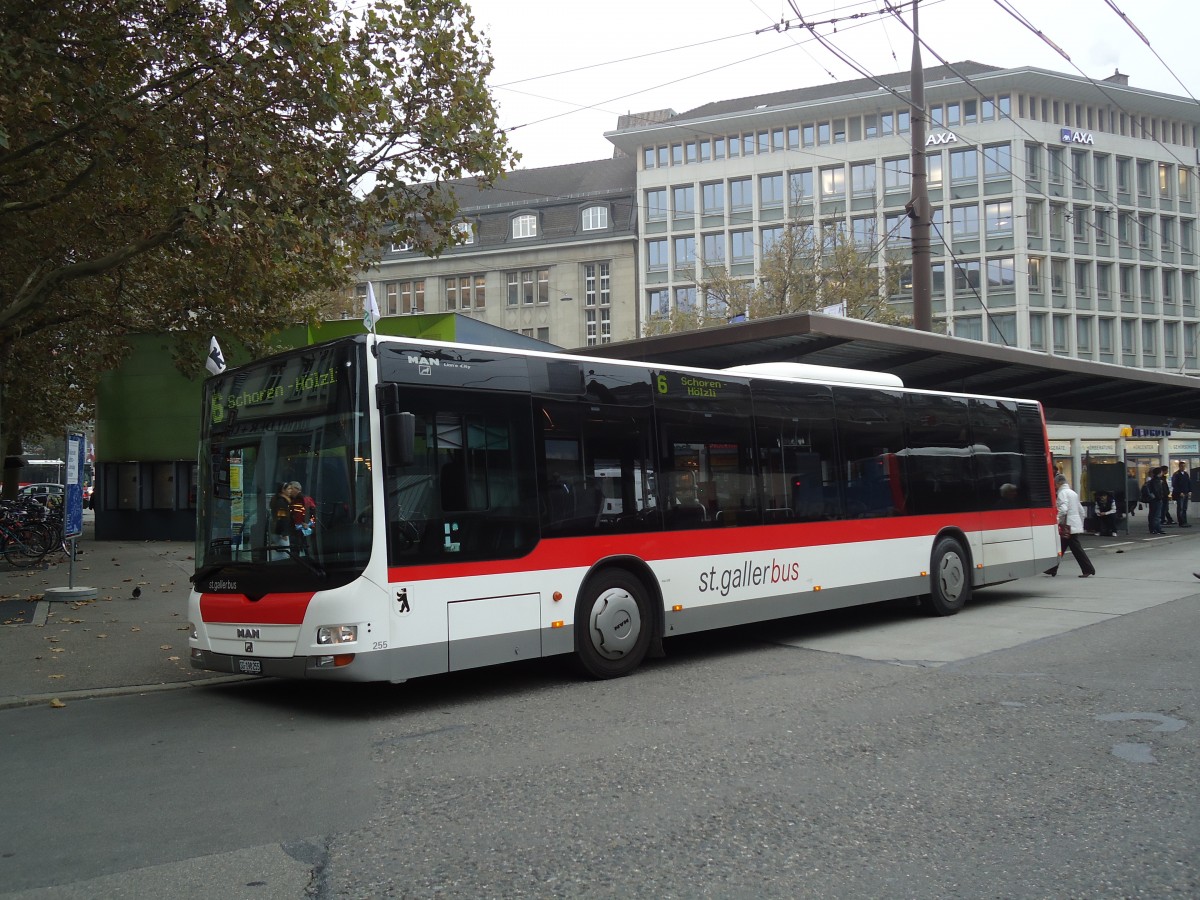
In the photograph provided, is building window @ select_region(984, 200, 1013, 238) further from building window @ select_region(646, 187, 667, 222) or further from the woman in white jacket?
the woman in white jacket

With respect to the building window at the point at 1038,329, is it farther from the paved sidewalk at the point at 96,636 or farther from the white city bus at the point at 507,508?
the white city bus at the point at 507,508

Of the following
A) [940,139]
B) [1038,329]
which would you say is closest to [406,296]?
[940,139]

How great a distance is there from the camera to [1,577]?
19203 millimetres

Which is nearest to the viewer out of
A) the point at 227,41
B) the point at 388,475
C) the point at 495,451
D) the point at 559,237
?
the point at 388,475

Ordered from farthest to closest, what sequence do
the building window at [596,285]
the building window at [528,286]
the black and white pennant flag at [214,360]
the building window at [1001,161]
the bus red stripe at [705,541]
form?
the building window at [528,286], the building window at [596,285], the building window at [1001,161], the black and white pennant flag at [214,360], the bus red stripe at [705,541]

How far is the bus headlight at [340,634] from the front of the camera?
282 inches

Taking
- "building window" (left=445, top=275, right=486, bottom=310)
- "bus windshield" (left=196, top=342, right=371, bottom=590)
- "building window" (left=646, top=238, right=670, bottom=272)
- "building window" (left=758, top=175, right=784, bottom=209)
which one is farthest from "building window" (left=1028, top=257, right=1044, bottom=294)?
"bus windshield" (left=196, top=342, right=371, bottom=590)

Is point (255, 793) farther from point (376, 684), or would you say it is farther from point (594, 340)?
point (594, 340)

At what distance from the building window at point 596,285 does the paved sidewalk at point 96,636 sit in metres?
49.4

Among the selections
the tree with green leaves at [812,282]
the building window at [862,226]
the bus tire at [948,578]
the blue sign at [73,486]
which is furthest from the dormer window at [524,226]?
the bus tire at [948,578]

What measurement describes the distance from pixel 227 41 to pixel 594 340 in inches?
2210

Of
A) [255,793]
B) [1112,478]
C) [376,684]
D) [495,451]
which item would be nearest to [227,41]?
[495,451]

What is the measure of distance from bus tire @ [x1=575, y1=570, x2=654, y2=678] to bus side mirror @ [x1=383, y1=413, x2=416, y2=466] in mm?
2123

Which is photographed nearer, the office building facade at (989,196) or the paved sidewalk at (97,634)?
the paved sidewalk at (97,634)
